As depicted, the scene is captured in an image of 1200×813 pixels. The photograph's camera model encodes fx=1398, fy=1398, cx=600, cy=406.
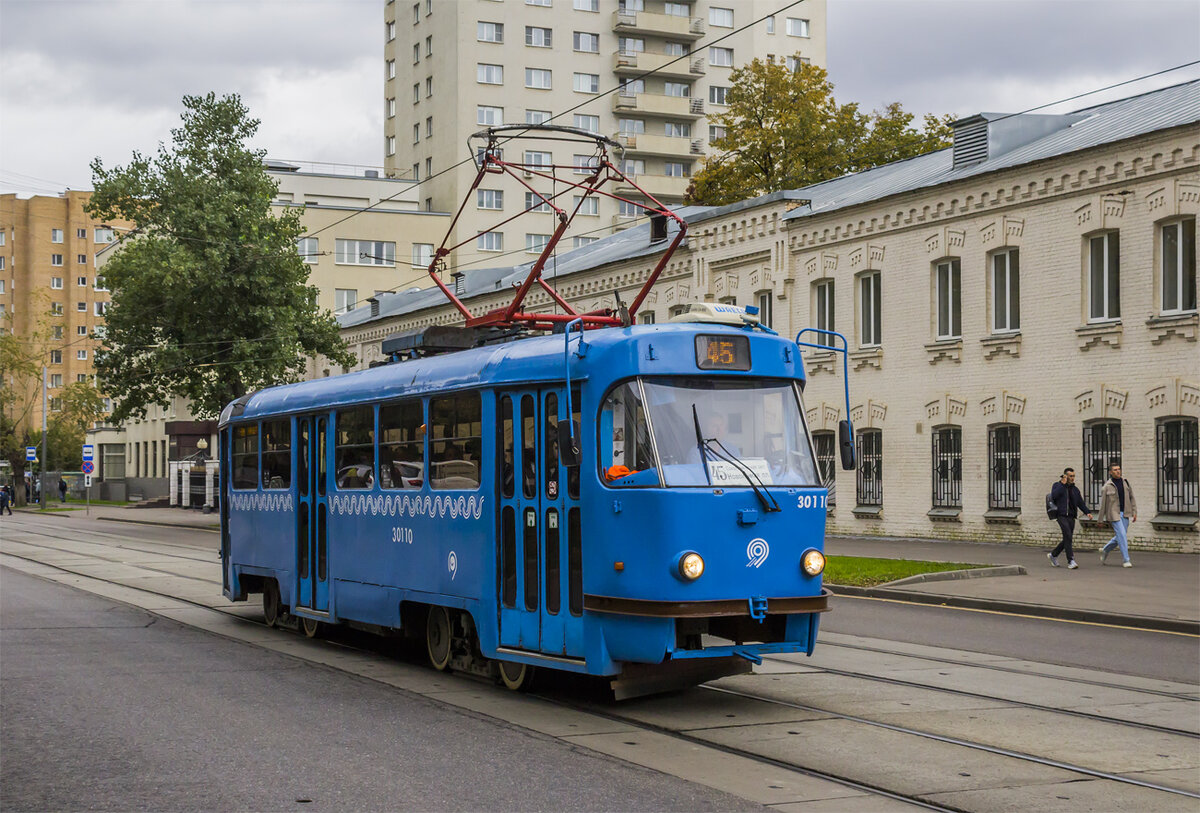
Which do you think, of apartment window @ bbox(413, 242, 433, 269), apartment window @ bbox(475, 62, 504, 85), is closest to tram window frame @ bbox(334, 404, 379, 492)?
apartment window @ bbox(413, 242, 433, 269)

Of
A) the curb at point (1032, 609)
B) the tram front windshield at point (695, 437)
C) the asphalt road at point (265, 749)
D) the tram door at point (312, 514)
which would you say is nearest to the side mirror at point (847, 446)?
the tram front windshield at point (695, 437)

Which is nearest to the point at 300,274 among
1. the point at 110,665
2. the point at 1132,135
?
the point at 1132,135

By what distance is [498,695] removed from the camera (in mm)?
10969

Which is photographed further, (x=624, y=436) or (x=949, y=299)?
(x=949, y=299)

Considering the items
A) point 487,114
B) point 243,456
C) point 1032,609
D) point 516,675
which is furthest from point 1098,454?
point 487,114

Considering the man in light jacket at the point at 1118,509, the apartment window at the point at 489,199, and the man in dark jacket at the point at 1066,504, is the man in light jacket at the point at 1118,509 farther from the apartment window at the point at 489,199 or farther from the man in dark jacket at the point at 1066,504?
the apartment window at the point at 489,199

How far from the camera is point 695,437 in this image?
32.3 ft

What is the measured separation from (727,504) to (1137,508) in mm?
17405

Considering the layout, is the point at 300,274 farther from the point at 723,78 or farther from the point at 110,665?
the point at 723,78

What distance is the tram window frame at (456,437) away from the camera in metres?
11.4

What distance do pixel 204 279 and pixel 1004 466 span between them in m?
27.5

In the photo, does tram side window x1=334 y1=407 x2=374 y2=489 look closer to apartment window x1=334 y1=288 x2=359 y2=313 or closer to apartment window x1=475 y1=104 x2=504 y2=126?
apartment window x1=334 y1=288 x2=359 y2=313

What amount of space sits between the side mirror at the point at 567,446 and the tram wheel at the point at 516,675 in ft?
6.16

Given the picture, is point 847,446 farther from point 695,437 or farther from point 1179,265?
point 1179,265
